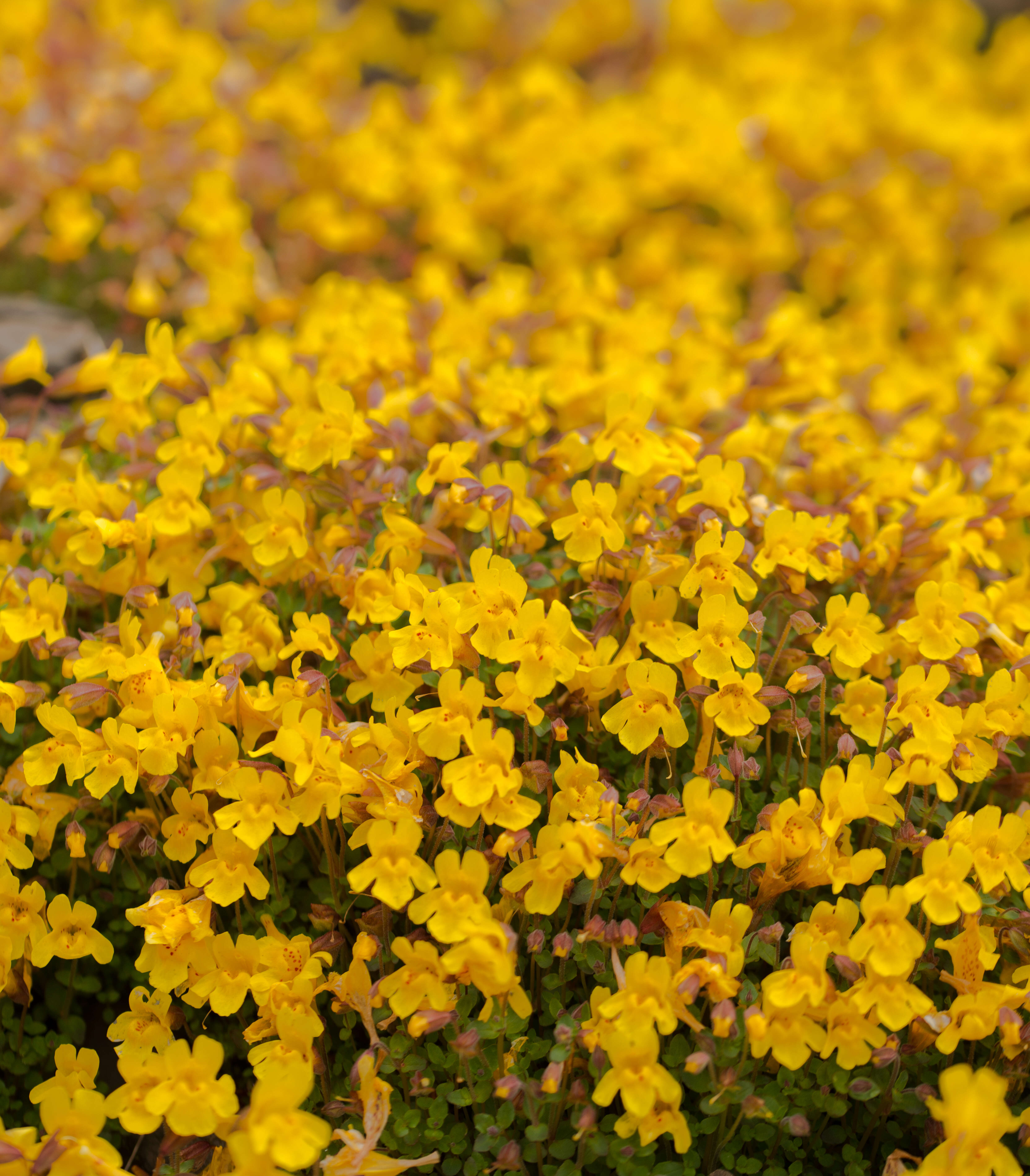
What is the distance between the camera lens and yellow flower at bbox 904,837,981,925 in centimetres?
196

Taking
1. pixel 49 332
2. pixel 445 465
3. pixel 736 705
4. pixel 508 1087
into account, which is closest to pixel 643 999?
pixel 508 1087

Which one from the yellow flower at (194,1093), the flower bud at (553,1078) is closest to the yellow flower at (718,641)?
the flower bud at (553,1078)

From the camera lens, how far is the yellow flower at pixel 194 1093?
6.07 ft

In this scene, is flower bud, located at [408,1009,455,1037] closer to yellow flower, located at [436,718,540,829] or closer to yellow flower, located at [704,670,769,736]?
yellow flower, located at [436,718,540,829]

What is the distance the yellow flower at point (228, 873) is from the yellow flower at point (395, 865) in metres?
0.25

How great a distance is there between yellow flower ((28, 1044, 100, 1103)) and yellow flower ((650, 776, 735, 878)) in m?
1.13

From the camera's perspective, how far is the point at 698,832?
2.02m

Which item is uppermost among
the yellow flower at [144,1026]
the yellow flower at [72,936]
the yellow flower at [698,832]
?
the yellow flower at [698,832]

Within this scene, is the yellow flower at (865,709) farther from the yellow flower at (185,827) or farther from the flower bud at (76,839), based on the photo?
the flower bud at (76,839)

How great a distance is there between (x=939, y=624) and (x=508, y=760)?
102 cm

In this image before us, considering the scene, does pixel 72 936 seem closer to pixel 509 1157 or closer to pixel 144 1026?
pixel 144 1026

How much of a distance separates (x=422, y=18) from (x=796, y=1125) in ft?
27.3

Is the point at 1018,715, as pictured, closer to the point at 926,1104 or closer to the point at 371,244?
the point at 926,1104

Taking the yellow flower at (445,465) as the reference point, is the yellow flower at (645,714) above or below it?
below
